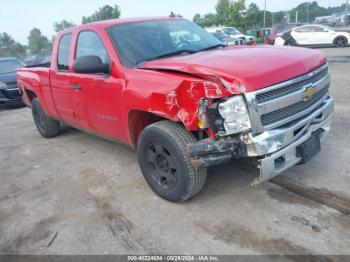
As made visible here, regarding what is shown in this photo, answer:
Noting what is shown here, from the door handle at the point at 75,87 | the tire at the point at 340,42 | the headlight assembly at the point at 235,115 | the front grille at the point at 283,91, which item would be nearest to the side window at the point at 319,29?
the tire at the point at 340,42

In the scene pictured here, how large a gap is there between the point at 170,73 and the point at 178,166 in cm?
86

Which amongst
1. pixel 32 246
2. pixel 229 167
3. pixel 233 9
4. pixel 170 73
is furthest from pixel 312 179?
pixel 233 9

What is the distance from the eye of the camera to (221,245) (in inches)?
110

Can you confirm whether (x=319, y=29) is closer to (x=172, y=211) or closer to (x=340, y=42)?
(x=340, y=42)

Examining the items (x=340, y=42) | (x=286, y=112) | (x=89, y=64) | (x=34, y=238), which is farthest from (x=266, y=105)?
(x=340, y=42)

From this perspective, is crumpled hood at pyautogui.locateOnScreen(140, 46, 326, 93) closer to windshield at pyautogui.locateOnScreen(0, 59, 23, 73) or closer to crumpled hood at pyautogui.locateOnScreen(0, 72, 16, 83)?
crumpled hood at pyautogui.locateOnScreen(0, 72, 16, 83)

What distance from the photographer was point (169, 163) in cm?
335

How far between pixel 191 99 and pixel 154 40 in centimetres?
142

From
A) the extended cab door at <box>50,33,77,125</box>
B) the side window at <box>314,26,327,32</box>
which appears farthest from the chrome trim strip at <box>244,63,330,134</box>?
the side window at <box>314,26,327,32</box>

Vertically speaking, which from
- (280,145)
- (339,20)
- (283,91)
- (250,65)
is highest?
(250,65)

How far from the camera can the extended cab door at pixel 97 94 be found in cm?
377

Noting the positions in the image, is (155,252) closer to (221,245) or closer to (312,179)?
(221,245)

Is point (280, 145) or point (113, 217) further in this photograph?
point (113, 217)

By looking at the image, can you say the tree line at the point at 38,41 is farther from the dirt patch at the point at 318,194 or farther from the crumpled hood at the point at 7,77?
the dirt patch at the point at 318,194
